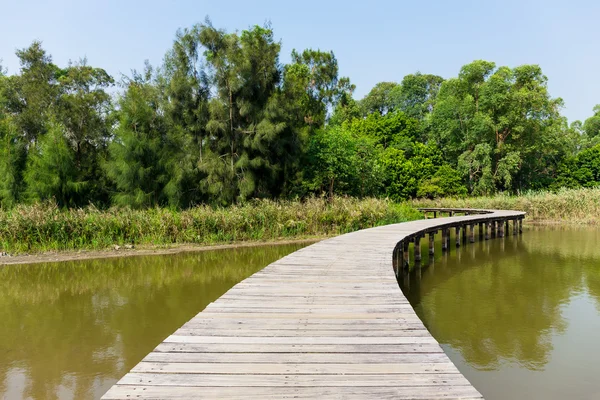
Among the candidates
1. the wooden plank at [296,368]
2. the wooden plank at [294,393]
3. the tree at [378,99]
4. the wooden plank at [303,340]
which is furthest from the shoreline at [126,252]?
the tree at [378,99]

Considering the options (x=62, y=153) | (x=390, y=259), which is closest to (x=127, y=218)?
(x=62, y=153)

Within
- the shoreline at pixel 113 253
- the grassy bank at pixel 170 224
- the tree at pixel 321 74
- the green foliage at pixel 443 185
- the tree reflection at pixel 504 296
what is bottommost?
the tree reflection at pixel 504 296

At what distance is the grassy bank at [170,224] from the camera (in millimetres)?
11227

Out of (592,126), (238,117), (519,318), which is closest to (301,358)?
(519,318)

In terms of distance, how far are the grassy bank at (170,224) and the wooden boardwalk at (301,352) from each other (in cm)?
832

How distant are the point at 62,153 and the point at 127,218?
6212 mm

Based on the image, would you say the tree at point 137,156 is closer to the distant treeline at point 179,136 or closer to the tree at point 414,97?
the distant treeline at point 179,136

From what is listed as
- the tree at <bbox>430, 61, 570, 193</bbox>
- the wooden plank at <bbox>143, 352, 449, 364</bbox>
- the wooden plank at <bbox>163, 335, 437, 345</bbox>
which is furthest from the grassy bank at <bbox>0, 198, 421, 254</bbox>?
the tree at <bbox>430, 61, 570, 193</bbox>

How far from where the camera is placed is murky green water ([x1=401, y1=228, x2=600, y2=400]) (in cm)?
395

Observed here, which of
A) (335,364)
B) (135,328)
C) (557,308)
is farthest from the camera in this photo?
(557,308)

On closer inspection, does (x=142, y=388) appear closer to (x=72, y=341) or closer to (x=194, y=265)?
(x=72, y=341)

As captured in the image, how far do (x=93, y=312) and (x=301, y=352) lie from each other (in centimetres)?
482

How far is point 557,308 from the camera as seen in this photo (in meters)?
6.25

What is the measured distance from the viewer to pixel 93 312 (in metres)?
6.29
